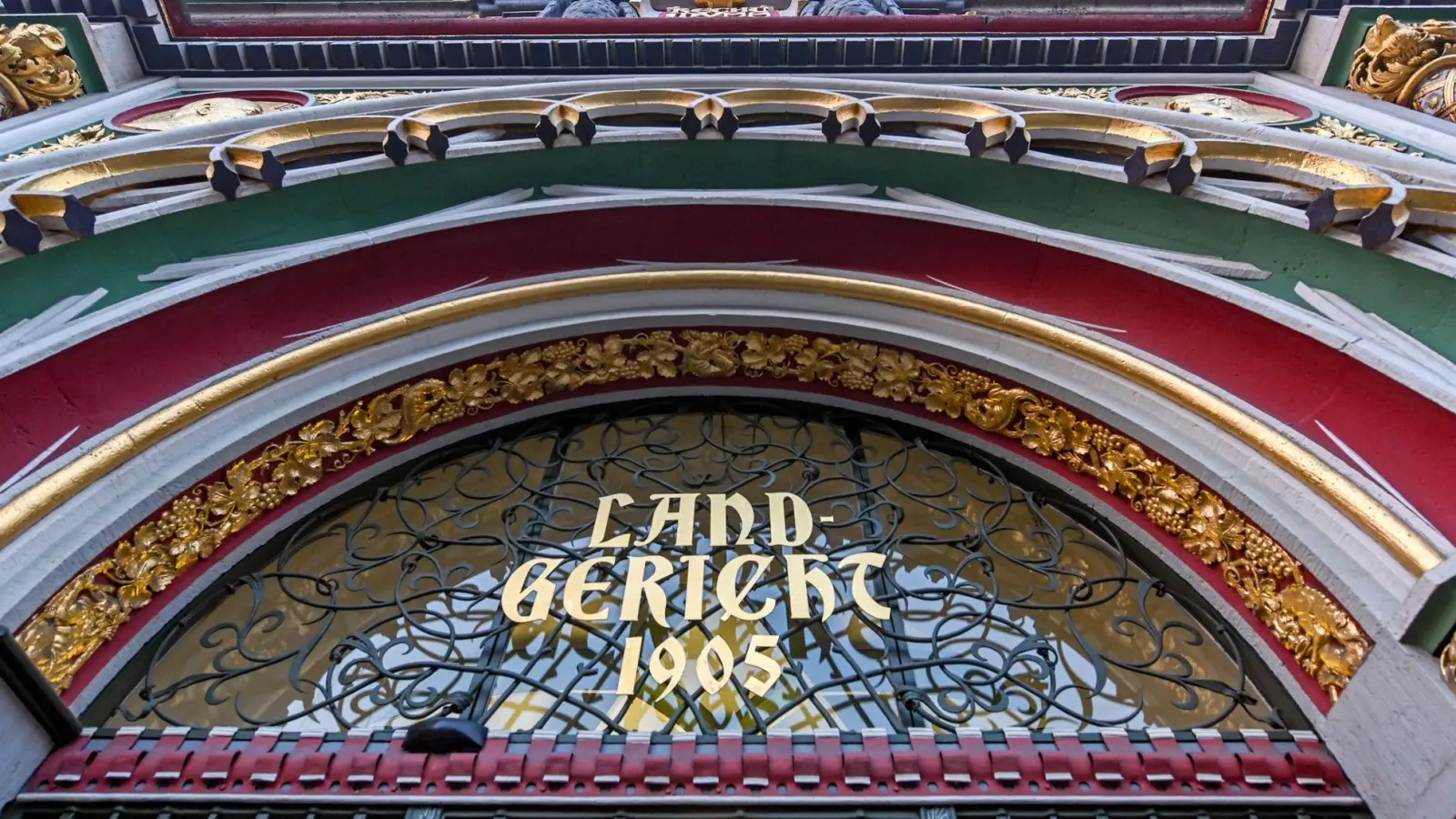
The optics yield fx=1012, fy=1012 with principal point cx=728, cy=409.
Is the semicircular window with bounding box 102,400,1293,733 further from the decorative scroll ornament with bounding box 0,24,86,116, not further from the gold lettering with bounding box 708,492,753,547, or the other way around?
the decorative scroll ornament with bounding box 0,24,86,116

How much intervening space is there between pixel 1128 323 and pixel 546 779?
3.22m

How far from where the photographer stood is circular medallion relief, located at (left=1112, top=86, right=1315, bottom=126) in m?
5.82

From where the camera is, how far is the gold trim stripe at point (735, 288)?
11.1ft

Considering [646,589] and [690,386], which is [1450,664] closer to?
[646,589]

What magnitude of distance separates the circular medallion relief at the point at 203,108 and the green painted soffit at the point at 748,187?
1051 mm

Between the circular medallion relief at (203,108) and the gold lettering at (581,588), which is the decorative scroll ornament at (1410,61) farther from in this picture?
the circular medallion relief at (203,108)

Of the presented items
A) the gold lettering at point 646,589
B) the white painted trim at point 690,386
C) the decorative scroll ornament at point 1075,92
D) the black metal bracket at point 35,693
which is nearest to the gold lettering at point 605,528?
the gold lettering at point 646,589

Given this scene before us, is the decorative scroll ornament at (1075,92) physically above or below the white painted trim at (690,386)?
above

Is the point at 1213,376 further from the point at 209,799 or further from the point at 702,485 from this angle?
the point at 209,799

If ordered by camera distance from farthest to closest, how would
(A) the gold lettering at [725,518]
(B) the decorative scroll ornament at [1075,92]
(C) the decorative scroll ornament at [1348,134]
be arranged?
(B) the decorative scroll ornament at [1075,92] < (C) the decorative scroll ornament at [1348,134] < (A) the gold lettering at [725,518]

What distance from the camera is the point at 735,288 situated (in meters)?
5.47

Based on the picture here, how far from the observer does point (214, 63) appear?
6820 millimetres

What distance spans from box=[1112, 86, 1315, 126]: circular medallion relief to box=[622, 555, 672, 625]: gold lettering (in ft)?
12.8

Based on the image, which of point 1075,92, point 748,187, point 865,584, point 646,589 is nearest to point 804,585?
point 865,584
